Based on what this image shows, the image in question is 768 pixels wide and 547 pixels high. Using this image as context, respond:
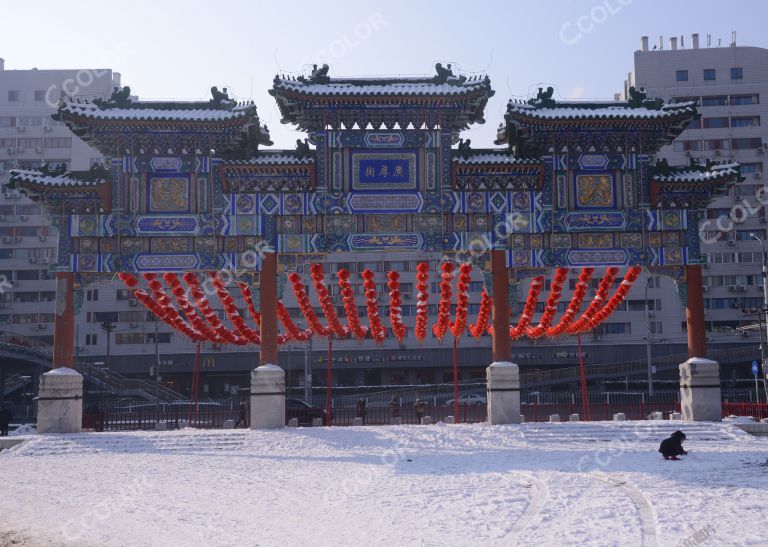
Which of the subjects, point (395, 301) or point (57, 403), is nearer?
point (57, 403)

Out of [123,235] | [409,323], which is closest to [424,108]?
[123,235]

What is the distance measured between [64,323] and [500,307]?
1288 centimetres

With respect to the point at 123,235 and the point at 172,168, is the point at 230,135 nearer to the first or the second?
the point at 172,168

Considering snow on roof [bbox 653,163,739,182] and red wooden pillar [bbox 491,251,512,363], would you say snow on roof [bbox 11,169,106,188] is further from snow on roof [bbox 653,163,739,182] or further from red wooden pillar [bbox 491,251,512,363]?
snow on roof [bbox 653,163,739,182]

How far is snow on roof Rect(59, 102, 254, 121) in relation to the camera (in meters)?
25.1

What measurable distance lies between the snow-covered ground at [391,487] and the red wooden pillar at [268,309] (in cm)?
249

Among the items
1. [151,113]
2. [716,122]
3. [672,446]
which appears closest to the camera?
[672,446]

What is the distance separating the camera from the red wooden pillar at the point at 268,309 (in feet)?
81.8

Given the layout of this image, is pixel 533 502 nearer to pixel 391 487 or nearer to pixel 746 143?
pixel 391 487

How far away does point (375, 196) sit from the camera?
2561 cm

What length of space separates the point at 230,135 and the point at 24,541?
15887mm

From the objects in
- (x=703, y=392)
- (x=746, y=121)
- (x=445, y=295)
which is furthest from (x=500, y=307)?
(x=746, y=121)

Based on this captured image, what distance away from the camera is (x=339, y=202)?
25.6 metres

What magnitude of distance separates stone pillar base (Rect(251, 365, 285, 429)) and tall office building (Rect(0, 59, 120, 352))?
4648 centimetres
